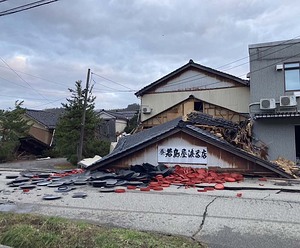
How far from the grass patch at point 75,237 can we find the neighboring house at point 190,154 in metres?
7.19

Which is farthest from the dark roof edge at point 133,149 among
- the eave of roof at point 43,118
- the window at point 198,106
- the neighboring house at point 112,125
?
the eave of roof at point 43,118

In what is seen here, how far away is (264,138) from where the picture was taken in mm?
15680

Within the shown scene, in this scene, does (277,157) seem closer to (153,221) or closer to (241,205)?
(241,205)

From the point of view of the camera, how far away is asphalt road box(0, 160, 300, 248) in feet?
16.0

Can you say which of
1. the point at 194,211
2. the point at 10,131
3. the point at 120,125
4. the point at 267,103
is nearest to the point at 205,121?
the point at 267,103

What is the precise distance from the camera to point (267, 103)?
49.1ft

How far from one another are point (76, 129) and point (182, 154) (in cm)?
1151

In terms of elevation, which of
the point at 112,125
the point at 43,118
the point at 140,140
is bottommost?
the point at 140,140

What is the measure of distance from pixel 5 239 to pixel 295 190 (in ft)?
25.3

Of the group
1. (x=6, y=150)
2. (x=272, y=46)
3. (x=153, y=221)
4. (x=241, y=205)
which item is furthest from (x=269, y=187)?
(x=6, y=150)

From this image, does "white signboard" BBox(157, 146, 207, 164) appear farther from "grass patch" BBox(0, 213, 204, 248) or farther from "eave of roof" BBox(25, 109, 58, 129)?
"eave of roof" BBox(25, 109, 58, 129)

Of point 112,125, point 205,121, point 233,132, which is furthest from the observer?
point 112,125

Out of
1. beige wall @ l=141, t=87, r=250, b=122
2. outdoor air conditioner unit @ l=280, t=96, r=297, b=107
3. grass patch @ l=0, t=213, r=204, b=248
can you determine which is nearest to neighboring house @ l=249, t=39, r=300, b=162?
outdoor air conditioner unit @ l=280, t=96, r=297, b=107

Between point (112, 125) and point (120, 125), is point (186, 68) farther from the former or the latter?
point (120, 125)
